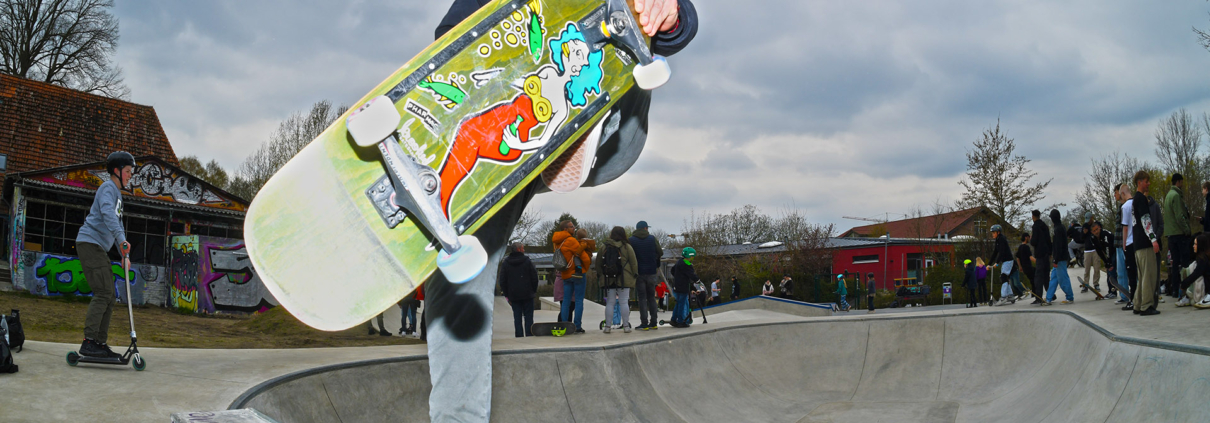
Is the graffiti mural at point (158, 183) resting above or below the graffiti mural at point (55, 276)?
above

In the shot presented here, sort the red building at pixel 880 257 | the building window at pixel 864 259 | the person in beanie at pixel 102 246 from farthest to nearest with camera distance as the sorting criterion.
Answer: the building window at pixel 864 259, the red building at pixel 880 257, the person in beanie at pixel 102 246

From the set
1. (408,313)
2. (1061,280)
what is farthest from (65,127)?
(1061,280)

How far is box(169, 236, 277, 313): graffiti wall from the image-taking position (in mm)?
15781

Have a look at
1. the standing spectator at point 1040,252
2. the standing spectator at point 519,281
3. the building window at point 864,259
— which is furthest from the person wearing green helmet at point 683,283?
the building window at point 864,259

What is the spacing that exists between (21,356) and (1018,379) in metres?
9.32

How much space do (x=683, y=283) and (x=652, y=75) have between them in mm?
7215

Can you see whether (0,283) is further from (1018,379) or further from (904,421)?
(1018,379)

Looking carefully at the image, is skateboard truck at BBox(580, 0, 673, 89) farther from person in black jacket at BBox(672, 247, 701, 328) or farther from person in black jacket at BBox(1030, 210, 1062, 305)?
person in black jacket at BBox(1030, 210, 1062, 305)

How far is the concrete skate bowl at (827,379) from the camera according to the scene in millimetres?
4586

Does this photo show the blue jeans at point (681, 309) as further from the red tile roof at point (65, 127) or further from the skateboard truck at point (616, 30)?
the red tile roof at point (65, 127)

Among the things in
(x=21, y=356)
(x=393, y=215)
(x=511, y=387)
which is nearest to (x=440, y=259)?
(x=393, y=215)

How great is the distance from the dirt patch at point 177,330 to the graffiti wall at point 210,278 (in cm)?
→ 108

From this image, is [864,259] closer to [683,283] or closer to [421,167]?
[683,283]

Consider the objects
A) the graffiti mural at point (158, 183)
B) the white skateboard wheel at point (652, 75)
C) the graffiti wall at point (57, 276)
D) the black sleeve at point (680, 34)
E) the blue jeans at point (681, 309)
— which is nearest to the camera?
the white skateboard wheel at point (652, 75)
